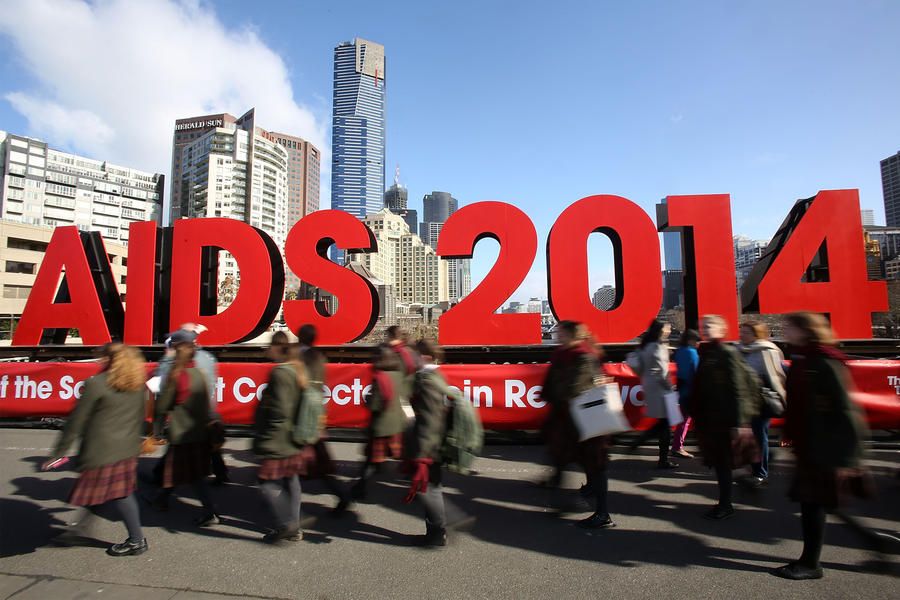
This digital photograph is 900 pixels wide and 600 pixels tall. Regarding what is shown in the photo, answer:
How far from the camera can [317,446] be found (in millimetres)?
4352

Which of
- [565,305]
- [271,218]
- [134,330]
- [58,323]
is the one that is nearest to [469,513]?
[565,305]

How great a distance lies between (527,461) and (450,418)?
9.65 feet

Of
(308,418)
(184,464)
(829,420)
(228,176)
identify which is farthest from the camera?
(228,176)

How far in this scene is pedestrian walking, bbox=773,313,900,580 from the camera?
9.81 feet

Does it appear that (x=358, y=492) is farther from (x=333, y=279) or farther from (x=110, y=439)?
(x=333, y=279)

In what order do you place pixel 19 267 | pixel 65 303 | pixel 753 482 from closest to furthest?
1. pixel 753 482
2. pixel 65 303
3. pixel 19 267

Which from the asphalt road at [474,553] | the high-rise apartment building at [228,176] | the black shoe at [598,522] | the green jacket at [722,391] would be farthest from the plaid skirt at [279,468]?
the high-rise apartment building at [228,176]

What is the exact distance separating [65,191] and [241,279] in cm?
12598

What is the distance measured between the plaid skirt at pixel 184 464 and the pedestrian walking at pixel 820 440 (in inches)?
189

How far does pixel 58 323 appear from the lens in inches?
388

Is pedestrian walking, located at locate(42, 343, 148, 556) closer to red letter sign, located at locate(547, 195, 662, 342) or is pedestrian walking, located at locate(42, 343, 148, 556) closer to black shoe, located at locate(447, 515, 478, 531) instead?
black shoe, located at locate(447, 515, 478, 531)

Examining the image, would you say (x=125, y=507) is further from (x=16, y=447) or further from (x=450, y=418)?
(x=16, y=447)

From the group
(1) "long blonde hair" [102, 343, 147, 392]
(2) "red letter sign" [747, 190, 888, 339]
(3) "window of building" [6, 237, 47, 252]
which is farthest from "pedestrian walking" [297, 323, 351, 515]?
(3) "window of building" [6, 237, 47, 252]

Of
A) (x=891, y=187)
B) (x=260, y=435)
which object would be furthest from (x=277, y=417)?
(x=891, y=187)
